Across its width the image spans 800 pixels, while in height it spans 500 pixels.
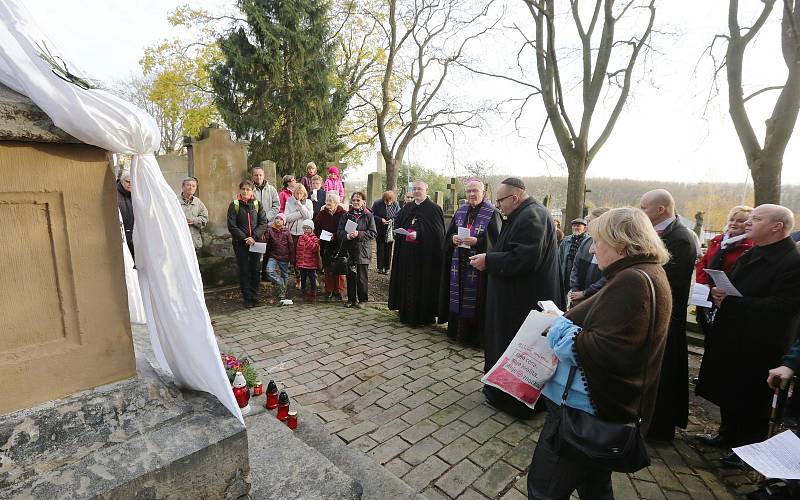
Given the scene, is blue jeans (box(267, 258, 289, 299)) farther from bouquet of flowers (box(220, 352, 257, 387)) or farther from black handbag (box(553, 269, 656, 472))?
black handbag (box(553, 269, 656, 472))

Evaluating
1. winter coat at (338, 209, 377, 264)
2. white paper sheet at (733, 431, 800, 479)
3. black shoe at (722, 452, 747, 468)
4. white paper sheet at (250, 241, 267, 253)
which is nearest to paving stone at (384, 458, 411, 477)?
white paper sheet at (733, 431, 800, 479)

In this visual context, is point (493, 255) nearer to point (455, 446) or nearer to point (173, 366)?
point (455, 446)

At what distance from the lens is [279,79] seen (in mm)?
14516

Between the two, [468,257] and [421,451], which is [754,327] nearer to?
[421,451]

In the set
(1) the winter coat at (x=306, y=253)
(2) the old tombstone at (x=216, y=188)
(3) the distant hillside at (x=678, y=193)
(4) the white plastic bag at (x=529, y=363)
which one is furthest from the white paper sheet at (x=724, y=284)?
(3) the distant hillside at (x=678, y=193)

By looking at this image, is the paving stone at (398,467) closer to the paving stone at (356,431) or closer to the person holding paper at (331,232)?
the paving stone at (356,431)

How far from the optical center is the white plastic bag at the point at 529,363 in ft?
6.95

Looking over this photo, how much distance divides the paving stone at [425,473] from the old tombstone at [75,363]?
1.19m

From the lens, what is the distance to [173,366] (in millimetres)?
2006

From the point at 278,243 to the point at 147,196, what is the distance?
199 inches

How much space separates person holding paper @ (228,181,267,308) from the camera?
6.30 m

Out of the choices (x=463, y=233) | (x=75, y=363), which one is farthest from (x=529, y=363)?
(x=463, y=233)

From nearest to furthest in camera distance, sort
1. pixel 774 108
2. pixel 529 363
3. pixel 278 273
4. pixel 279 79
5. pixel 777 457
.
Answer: pixel 777 457
pixel 529 363
pixel 774 108
pixel 278 273
pixel 279 79

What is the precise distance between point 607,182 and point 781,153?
4270cm
